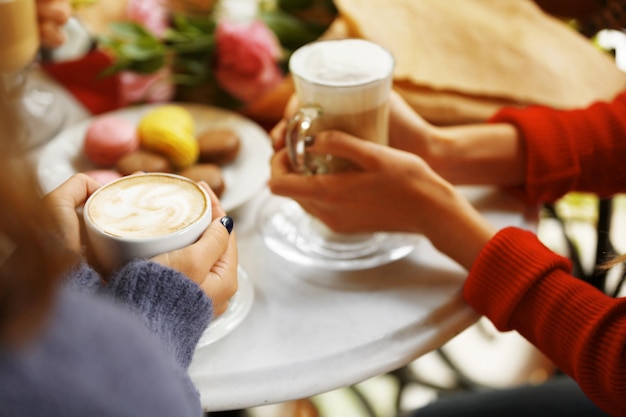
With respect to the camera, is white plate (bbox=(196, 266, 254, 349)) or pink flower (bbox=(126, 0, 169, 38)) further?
pink flower (bbox=(126, 0, 169, 38))

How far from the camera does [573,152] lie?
893mm

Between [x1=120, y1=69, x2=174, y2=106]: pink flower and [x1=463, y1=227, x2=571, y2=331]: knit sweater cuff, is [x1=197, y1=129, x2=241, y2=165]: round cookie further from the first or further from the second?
[x1=463, y1=227, x2=571, y2=331]: knit sweater cuff

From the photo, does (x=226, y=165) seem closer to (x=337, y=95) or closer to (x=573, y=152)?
(x=337, y=95)

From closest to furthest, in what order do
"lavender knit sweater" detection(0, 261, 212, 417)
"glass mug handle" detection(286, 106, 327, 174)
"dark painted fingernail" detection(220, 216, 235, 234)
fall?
"lavender knit sweater" detection(0, 261, 212, 417) → "dark painted fingernail" detection(220, 216, 235, 234) → "glass mug handle" detection(286, 106, 327, 174)

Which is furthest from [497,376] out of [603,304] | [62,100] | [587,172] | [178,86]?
[62,100]

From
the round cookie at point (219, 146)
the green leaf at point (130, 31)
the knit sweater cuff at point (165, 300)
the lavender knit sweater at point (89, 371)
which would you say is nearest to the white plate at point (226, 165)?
the round cookie at point (219, 146)

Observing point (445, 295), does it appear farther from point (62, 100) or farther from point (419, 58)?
point (62, 100)

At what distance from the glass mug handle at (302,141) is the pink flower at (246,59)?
258 mm

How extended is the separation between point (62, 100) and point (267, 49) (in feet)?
1.10

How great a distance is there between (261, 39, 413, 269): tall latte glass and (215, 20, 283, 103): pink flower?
0.67ft

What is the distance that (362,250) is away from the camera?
848 millimetres

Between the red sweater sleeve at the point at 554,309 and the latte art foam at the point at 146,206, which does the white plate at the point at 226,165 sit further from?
the red sweater sleeve at the point at 554,309

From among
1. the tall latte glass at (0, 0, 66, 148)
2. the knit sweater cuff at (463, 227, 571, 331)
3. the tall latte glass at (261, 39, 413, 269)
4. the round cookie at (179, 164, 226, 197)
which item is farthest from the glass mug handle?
the tall latte glass at (0, 0, 66, 148)

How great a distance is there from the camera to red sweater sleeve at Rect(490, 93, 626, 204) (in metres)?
0.90
